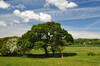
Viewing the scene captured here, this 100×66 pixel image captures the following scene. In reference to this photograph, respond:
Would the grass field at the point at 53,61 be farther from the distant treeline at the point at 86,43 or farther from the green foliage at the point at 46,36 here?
the distant treeline at the point at 86,43

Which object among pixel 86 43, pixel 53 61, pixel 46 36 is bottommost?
pixel 53 61

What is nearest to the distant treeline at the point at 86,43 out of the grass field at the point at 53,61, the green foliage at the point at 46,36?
the green foliage at the point at 46,36

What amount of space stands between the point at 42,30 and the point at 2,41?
63.5ft

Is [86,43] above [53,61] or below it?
above

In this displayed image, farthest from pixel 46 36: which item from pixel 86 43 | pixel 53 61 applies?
pixel 86 43

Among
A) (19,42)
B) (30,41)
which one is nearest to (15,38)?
(19,42)

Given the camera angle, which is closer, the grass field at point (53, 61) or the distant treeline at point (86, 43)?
the grass field at point (53, 61)

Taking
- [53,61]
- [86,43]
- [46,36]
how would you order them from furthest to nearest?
[86,43], [46,36], [53,61]

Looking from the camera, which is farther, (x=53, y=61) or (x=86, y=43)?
(x=86, y=43)

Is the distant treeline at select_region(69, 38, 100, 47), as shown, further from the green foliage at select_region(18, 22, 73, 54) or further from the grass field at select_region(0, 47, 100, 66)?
the grass field at select_region(0, 47, 100, 66)

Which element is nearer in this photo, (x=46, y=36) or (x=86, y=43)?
(x=46, y=36)

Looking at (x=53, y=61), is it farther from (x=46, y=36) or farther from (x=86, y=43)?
(x=86, y=43)

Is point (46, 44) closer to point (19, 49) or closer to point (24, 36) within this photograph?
point (24, 36)

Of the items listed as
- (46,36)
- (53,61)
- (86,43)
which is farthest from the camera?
(86,43)
